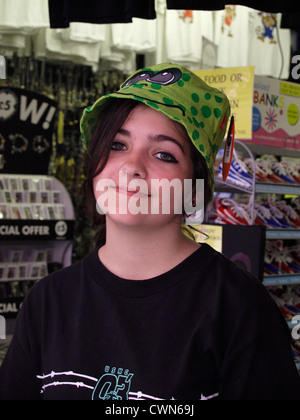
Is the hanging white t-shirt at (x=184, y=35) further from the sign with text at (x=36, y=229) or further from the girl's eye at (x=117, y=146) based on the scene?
the girl's eye at (x=117, y=146)

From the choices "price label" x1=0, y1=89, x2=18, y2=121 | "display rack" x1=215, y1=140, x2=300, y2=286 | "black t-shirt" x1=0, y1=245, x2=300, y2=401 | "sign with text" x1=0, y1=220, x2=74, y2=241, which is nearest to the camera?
"black t-shirt" x1=0, y1=245, x2=300, y2=401

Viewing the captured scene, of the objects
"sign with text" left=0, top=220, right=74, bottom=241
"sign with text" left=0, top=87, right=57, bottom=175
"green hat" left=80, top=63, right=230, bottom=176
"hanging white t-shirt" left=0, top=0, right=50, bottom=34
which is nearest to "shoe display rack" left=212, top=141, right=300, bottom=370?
"sign with text" left=0, top=220, right=74, bottom=241

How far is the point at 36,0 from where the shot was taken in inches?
162

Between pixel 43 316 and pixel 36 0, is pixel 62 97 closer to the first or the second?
pixel 36 0

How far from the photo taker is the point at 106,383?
99cm

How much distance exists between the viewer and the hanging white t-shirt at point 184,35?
4.76 meters

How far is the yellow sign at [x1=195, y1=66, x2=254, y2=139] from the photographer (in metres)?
3.17

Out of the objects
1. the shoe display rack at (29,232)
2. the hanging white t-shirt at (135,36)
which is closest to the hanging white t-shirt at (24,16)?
Result: the hanging white t-shirt at (135,36)

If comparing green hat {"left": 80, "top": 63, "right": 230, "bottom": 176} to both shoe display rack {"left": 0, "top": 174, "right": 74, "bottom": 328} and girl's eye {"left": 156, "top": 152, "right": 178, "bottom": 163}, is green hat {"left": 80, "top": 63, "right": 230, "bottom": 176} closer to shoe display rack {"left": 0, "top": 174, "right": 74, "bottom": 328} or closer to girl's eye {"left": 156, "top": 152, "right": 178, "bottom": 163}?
girl's eye {"left": 156, "top": 152, "right": 178, "bottom": 163}

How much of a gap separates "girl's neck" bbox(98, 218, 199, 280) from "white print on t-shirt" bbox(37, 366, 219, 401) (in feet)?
0.62

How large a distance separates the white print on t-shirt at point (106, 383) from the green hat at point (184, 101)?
0.44 meters

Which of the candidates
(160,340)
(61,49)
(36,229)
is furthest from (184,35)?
(160,340)

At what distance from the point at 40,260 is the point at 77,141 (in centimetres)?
134

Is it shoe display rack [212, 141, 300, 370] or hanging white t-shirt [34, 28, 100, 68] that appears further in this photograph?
hanging white t-shirt [34, 28, 100, 68]
